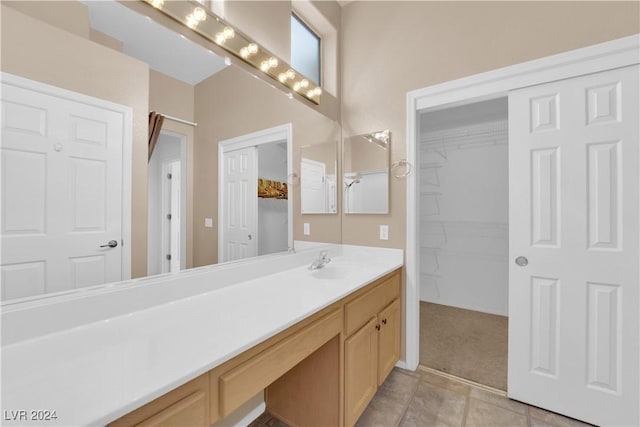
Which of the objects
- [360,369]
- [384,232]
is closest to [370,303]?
[360,369]

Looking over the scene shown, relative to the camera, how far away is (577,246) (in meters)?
1.55

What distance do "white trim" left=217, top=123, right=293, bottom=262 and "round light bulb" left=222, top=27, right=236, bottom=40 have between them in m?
0.50

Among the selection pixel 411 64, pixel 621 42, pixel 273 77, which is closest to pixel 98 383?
pixel 273 77

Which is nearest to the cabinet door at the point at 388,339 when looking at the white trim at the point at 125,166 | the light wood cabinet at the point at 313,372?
the light wood cabinet at the point at 313,372

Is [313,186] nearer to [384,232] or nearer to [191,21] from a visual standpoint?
[384,232]

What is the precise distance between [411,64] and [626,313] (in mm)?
2006

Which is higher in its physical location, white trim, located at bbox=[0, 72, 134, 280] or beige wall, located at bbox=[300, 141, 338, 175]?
beige wall, located at bbox=[300, 141, 338, 175]

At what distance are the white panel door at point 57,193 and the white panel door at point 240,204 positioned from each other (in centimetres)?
50

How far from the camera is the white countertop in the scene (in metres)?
0.56

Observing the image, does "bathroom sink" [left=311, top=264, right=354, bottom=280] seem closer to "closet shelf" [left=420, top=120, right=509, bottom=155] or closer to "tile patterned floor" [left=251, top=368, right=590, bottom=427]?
"tile patterned floor" [left=251, top=368, right=590, bottom=427]

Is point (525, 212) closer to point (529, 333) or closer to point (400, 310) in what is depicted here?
point (529, 333)

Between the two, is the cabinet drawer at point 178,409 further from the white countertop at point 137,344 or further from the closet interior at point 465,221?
the closet interior at point 465,221

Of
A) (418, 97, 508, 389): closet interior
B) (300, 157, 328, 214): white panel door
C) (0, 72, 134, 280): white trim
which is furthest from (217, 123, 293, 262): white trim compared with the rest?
(418, 97, 508, 389): closet interior

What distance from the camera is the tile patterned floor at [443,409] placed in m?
1.56
